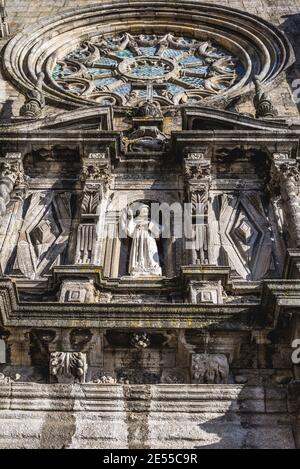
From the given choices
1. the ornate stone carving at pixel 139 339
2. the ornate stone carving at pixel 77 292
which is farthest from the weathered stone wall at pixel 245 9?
the ornate stone carving at pixel 139 339

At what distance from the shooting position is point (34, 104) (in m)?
13.6

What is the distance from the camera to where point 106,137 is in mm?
11938

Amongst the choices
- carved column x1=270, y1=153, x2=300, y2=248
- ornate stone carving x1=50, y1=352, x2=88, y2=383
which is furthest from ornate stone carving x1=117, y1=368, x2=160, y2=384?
carved column x1=270, y1=153, x2=300, y2=248

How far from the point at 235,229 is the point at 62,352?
3.89m

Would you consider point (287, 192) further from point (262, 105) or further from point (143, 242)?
point (262, 105)

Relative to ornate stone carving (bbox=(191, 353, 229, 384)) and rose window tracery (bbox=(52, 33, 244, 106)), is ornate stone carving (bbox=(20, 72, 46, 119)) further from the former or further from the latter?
ornate stone carving (bbox=(191, 353, 229, 384))

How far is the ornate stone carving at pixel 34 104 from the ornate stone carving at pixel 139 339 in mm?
6266

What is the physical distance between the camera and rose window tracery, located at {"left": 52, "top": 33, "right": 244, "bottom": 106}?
15742mm

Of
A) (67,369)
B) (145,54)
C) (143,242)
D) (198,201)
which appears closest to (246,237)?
(198,201)

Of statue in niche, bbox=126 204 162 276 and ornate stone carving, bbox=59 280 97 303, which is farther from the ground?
statue in niche, bbox=126 204 162 276

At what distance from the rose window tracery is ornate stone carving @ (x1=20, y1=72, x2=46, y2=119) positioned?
1.19m

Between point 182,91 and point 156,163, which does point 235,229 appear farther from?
point 182,91

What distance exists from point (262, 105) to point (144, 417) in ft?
25.0
